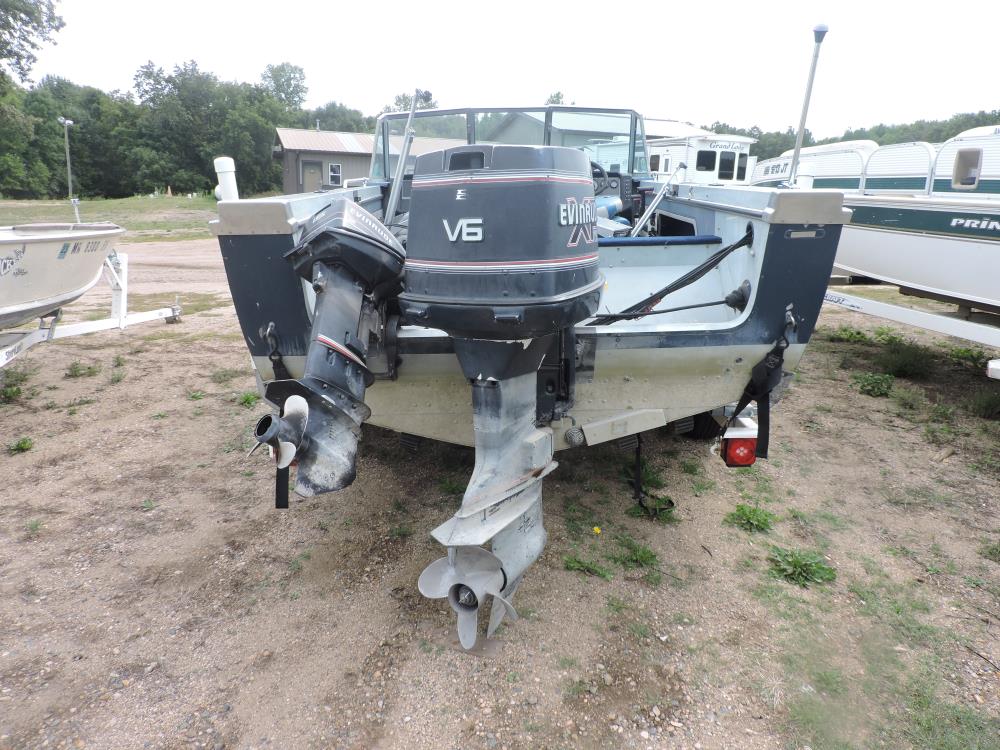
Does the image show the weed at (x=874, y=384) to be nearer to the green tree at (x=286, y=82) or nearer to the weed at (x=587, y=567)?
the weed at (x=587, y=567)

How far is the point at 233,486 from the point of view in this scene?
3.47 metres

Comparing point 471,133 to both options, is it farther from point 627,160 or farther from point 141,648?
point 141,648

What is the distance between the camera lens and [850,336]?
262 inches

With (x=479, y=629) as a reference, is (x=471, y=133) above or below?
above

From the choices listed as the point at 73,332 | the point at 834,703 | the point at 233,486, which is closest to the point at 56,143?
the point at 73,332

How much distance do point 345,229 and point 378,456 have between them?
2.04 meters

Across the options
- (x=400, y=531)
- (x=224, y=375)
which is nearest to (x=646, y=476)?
(x=400, y=531)

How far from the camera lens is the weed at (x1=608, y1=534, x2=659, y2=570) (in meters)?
2.78

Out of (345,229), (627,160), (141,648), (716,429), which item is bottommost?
(141,648)

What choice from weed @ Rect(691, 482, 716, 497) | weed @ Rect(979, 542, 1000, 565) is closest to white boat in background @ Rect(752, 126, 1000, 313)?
weed @ Rect(979, 542, 1000, 565)

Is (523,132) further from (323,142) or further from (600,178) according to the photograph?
(323,142)

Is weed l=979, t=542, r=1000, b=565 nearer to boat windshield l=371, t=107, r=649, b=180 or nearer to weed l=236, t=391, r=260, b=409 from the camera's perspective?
boat windshield l=371, t=107, r=649, b=180

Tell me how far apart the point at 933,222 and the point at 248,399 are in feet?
17.1

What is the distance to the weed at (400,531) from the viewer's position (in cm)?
298
